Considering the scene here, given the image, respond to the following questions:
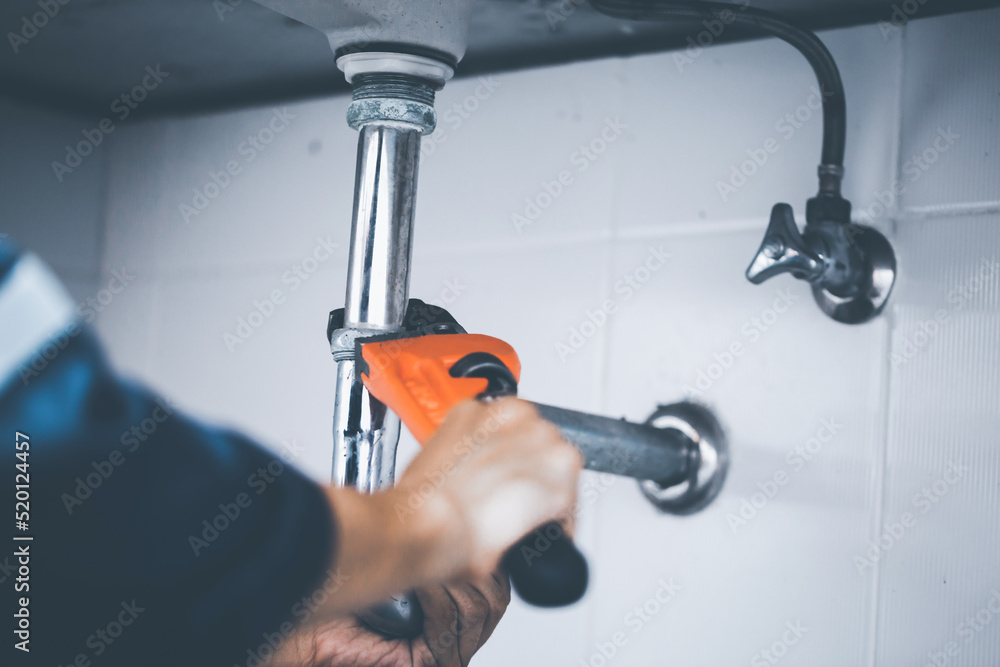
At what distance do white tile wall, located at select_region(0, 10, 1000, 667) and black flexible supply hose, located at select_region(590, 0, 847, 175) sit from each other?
4 cm

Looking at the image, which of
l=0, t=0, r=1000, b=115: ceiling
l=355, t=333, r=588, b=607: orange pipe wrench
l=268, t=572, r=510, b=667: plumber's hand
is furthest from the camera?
l=0, t=0, r=1000, b=115: ceiling

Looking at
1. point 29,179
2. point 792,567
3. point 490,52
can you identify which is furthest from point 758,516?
point 29,179

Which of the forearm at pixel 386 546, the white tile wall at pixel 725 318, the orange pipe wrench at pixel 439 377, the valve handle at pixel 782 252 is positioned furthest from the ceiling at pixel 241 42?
the forearm at pixel 386 546

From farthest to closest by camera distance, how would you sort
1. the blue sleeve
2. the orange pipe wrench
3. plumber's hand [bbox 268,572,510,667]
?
plumber's hand [bbox 268,572,510,667] → the orange pipe wrench → the blue sleeve

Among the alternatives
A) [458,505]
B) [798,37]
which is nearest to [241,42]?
[798,37]

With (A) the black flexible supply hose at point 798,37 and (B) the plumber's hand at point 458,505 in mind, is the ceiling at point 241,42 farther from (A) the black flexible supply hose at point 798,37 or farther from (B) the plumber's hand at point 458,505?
(B) the plumber's hand at point 458,505

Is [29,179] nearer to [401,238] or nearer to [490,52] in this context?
[490,52]

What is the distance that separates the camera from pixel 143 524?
0.26 metres

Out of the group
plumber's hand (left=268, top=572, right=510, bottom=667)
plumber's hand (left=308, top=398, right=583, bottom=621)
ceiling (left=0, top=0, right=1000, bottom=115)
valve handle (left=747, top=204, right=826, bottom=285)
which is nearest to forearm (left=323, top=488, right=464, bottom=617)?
plumber's hand (left=308, top=398, right=583, bottom=621)

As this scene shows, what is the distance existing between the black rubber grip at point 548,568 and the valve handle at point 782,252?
0.23m

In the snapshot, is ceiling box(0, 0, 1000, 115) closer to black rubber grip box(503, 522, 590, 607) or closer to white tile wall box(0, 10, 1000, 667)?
white tile wall box(0, 10, 1000, 667)

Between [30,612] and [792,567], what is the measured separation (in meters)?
0.44

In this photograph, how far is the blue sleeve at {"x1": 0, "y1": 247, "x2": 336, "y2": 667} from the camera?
25 centimetres

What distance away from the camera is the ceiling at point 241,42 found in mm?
612
